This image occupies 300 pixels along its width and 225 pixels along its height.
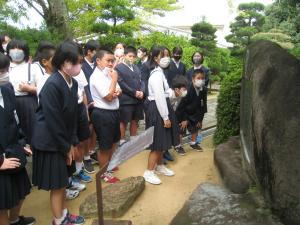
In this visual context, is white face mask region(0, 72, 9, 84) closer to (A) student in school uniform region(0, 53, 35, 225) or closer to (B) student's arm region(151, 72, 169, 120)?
(A) student in school uniform region(0, 53, 35, 225)

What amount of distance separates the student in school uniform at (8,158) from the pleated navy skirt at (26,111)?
1.01m

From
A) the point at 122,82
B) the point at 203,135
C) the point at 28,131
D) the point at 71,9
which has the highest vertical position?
the point at 71,9

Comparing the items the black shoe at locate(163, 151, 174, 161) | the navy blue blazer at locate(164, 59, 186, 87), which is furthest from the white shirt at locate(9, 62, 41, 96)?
the navy blue blazer at locate(164, 59, 186, 87)

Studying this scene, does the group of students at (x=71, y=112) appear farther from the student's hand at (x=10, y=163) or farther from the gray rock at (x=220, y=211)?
the gray rock at (x=220, y=211)

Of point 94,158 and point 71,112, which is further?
point 94,158

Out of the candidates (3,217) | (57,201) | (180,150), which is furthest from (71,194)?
(180,150)

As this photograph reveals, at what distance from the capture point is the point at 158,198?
4.64 metres

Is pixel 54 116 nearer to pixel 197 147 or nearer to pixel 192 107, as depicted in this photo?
pixel 192 107

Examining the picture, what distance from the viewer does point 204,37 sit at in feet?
57.1

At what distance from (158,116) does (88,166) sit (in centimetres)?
139

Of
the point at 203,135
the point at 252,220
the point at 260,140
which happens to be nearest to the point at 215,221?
the point at 252,220

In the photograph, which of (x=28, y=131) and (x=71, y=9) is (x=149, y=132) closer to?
(x=28, y=131)

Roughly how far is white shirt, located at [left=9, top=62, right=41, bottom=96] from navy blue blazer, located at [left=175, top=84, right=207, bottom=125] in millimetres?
2733

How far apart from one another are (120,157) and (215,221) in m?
1.21
